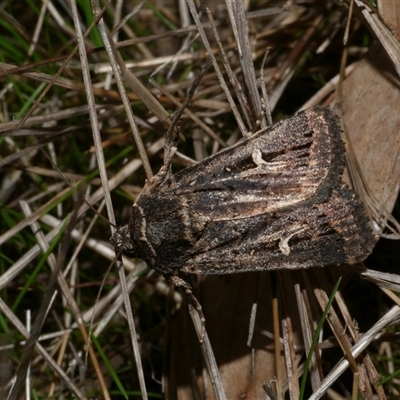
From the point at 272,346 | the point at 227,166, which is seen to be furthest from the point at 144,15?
the point at 272,346

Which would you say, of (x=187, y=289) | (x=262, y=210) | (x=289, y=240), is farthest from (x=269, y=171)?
(x=187, y=289)

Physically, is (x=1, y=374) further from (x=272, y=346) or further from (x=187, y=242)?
(x=272, y=346)

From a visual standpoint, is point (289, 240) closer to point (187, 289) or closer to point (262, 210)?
point (262, 210)

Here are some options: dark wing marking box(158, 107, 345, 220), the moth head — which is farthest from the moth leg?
dark wing marking box(158, 107, 345, 220)

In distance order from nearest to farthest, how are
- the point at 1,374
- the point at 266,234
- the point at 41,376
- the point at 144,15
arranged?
the point at 1,374 < the point at 266,234 < the point at 41,376 < the point at 144,15

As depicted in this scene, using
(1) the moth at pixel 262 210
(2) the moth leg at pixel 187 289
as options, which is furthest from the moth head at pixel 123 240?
(2) the moth leg at pixel 187 289

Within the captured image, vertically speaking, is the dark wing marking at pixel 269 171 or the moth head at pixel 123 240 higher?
the dark wing marking at pixel 269 171

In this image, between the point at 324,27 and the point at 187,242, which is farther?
the point at 324,27

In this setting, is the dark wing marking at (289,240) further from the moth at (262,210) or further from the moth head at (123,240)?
the moth head at (123,240)
